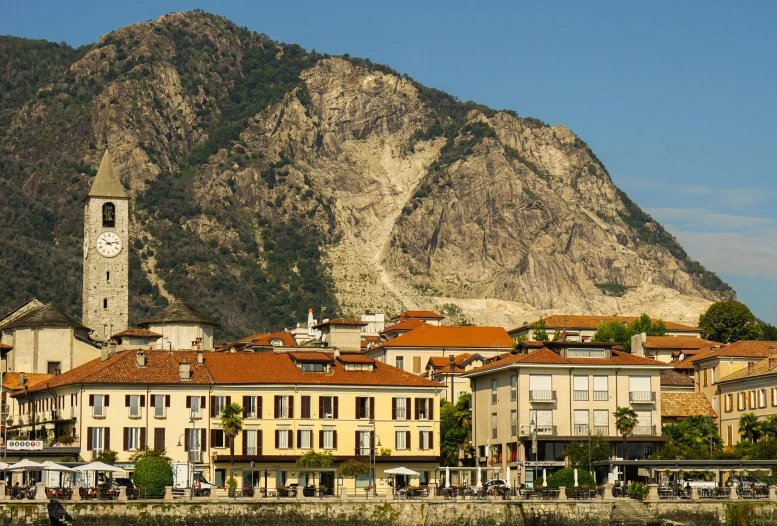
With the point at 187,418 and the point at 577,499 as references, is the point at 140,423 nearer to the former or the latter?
the point at 187,418

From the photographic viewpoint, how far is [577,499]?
301 ft

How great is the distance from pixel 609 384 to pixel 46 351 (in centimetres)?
5898

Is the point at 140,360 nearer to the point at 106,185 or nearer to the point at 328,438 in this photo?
the point at 328,438

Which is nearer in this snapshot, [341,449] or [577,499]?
[577,499]

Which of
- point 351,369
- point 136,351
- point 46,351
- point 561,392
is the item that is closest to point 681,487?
point 561,392

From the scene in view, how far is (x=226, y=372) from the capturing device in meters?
111

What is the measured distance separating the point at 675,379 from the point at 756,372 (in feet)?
35.5

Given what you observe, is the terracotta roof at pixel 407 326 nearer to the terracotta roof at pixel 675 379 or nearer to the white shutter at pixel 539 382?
the terracotta roof at pixel 675 379

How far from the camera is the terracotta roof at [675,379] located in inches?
5315

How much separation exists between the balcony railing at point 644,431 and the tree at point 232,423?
30231 millimetres

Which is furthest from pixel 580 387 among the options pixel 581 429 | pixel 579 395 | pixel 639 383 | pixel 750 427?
pixel 750 427

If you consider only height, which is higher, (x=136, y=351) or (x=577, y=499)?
(x=136, y=351)

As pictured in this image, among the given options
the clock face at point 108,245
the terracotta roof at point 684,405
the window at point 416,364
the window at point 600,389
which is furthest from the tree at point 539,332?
the window at point 600,389

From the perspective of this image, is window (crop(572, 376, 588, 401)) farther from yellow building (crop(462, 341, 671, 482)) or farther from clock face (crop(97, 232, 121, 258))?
clock face (crop(97, 232, 121, 258))
